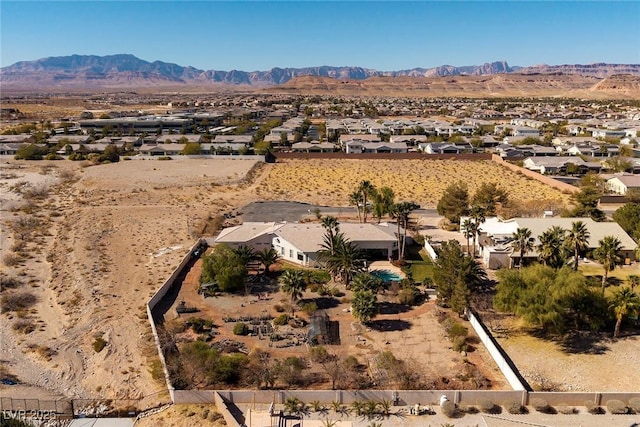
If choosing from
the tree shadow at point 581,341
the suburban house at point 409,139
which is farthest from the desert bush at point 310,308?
the suburban house at point 409,139

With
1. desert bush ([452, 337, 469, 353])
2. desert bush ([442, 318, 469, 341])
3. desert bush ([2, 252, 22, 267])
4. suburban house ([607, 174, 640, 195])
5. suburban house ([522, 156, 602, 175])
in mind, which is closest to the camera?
desert bush ([452, 337, 469, 353])

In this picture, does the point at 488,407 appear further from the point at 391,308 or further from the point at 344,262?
the point at 344,262

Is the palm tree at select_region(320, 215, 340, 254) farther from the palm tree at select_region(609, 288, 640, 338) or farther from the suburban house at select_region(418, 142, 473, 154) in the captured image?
the suburban house at select_region(418, 142, 473, 154)

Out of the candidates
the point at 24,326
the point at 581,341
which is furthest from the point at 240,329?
the point at 581,341

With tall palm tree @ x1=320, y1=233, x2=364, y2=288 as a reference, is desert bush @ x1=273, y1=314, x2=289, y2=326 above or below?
below

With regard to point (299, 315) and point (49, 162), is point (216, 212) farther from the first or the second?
point (49, 162)

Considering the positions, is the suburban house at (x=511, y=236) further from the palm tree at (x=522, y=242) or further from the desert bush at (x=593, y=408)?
the desert bush at (x=593, y=408)

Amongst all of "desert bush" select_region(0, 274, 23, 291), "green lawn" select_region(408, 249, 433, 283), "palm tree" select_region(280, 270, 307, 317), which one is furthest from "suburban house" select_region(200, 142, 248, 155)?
"palm tree" select_region(280, 270, 307, 317)

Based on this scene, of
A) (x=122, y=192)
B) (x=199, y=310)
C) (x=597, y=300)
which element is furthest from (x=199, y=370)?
(x=122, y=192)
